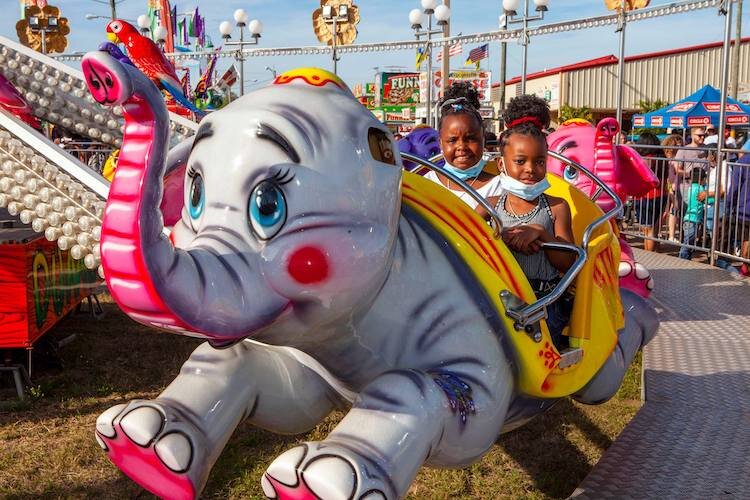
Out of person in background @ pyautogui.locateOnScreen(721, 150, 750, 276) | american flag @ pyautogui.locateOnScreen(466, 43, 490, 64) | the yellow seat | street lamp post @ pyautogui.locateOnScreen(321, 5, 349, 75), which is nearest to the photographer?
the yellow seat

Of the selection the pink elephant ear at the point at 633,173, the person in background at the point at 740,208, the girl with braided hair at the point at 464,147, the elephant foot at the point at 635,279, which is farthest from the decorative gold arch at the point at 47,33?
the girl with braided hair at the point at 464,147

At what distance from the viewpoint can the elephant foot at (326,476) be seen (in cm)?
145

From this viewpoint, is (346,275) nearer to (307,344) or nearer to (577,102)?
(307,344)

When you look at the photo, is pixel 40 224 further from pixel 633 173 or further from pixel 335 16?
pixel 335 16

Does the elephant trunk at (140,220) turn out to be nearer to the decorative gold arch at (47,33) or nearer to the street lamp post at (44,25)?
the street lamp post at (44,25)

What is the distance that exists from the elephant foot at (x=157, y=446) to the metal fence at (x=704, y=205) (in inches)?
Answer: 200

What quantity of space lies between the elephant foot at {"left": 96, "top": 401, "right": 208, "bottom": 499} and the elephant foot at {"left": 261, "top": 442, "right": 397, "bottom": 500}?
0.28 metres

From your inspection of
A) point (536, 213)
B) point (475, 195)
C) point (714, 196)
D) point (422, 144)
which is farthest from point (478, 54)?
point (475, 195)

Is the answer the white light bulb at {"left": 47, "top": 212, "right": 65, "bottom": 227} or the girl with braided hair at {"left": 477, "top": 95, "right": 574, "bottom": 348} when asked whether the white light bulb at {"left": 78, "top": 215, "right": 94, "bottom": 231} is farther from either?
the girl with braided hair at {"left": 477, "top": 95, "right": 574, "bottom": 348}

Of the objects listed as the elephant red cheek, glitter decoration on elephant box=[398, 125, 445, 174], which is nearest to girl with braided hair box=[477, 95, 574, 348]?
the elephant red cheek

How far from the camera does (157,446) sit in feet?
5.65

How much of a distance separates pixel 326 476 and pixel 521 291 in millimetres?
748

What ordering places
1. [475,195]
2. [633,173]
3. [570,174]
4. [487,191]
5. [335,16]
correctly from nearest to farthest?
1. [475,195]
2. [487,191]
3. [570,174]
4. [633,173]
5. [335,16]

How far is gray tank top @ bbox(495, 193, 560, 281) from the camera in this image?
2.27m
